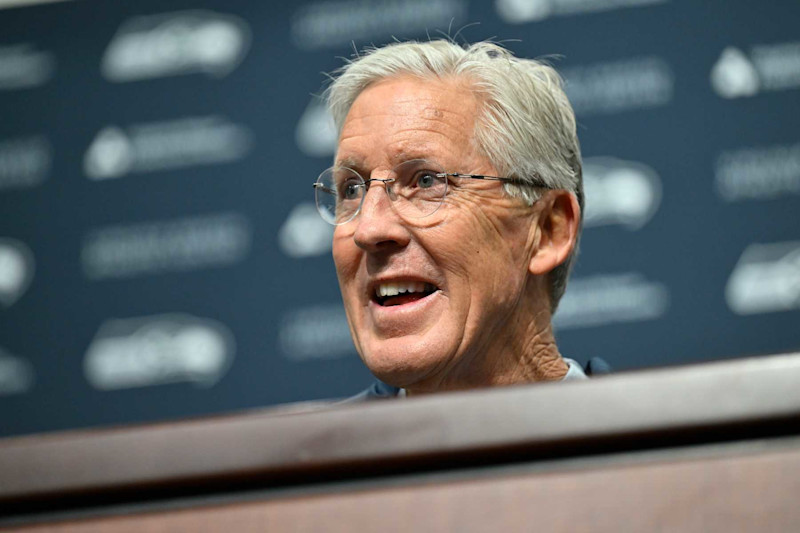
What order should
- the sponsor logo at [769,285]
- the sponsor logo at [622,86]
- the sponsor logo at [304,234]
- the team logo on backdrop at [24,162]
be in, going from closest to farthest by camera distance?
the sponsor logo at [769,285] → the sponsor logo at [622,86] → the sponsor logo at [304,234] → the team logo on backdrop at [24,162]

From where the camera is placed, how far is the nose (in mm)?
1412

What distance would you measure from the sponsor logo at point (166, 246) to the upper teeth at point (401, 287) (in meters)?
1.09

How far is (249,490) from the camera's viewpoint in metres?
0.48

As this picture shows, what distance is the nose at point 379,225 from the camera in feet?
4.63

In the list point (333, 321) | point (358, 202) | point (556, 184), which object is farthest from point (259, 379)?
point (556, 184)

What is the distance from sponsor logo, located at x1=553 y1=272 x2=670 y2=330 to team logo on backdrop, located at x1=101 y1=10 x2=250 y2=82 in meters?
1.21

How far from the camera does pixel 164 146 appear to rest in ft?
8.38

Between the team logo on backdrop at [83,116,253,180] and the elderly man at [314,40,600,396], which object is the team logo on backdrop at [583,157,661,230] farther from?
the team logo on backdrop at [83,116,253,180]

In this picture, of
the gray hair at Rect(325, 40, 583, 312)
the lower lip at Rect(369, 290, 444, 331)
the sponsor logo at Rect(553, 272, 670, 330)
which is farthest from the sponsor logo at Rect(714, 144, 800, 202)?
the lower lip at Rect(369, 290, 444, 331)

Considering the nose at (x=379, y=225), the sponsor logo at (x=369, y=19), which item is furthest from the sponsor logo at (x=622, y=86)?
the nose at (x=379, y=225)

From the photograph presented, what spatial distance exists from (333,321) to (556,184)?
39.7 inches

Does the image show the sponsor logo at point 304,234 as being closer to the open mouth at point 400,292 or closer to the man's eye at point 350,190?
the man's eye at point 350,190

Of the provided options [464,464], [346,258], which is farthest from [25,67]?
[464,464]

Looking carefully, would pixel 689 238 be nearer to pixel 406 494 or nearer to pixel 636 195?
pixel 636 195
